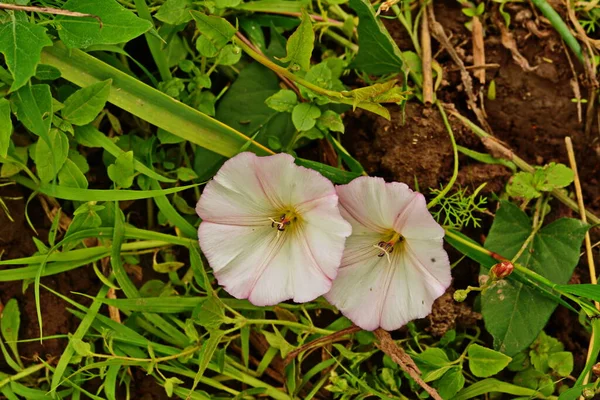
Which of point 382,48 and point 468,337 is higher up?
point 382,48

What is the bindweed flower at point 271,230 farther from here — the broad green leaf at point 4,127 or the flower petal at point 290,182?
the broad green leaf at point 4,127

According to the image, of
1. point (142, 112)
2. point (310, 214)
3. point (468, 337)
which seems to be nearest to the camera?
point (310, 214)

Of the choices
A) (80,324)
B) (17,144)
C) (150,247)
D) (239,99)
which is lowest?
(80,324)

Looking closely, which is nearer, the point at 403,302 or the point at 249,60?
the point at 403,302

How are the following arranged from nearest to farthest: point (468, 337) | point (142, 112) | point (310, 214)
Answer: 1. point (310, 214)
2. point (142, 112)
3. point (468, 337)

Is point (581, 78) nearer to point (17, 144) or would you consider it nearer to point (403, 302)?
point (403, 302)

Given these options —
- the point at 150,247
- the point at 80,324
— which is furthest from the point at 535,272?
the point at 80,324
